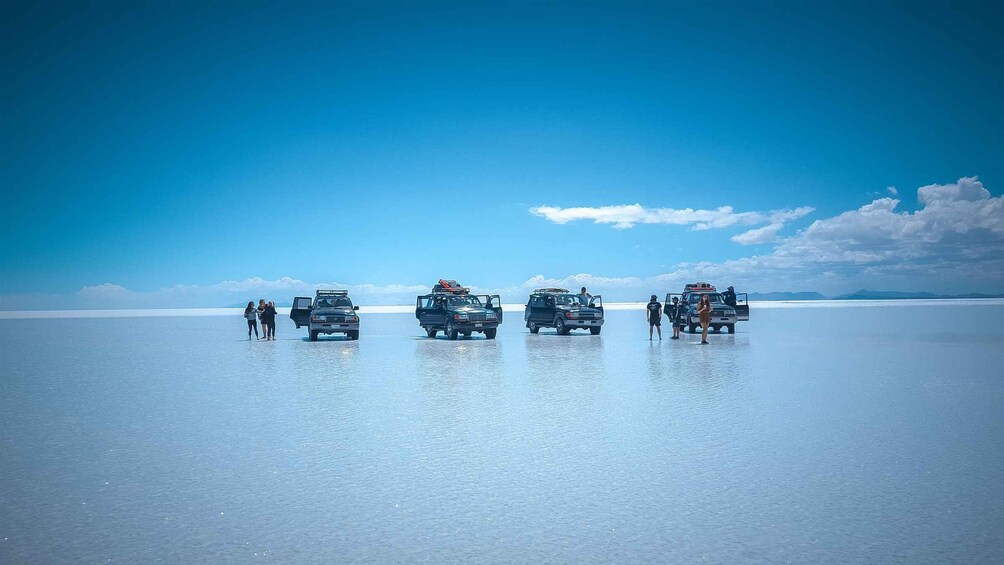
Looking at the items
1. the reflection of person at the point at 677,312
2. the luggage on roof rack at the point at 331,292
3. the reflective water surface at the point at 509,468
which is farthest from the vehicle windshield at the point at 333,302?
the reflective water surface at the point at 509,468

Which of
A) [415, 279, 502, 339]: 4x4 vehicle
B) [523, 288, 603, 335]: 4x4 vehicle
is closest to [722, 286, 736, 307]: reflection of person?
[523, 288, 603, 335]: 4x4 vehicle

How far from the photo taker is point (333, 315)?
1201 inches

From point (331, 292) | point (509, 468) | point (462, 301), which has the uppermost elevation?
point (331, 292)

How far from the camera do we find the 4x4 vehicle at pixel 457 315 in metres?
30.3

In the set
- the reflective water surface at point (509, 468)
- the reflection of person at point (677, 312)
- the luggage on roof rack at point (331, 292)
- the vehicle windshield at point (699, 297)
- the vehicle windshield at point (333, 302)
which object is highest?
the luggage on roof rack at point (331, 292)

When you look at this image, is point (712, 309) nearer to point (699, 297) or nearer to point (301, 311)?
point (699, 297)

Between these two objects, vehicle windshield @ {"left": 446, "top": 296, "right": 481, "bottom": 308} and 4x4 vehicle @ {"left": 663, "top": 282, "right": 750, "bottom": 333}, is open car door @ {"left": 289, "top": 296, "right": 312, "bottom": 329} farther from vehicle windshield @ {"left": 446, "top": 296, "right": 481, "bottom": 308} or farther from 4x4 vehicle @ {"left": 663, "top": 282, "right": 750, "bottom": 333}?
4x4 vehicle @ {"left": 663, "top": 282, "right": 750, "bottom": 333}

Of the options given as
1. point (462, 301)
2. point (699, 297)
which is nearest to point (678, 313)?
A: point (699, 297)

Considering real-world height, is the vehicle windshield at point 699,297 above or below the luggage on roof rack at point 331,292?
below

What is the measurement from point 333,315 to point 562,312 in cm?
1045

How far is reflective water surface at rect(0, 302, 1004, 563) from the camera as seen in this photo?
5.14m

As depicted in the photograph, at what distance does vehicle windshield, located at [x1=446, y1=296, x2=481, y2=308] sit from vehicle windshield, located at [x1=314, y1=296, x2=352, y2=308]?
14.4 ft

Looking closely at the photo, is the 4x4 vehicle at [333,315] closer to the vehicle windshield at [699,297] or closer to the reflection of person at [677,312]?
the reflection of person at [677,312]

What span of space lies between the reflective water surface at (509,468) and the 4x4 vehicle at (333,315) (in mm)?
14311
